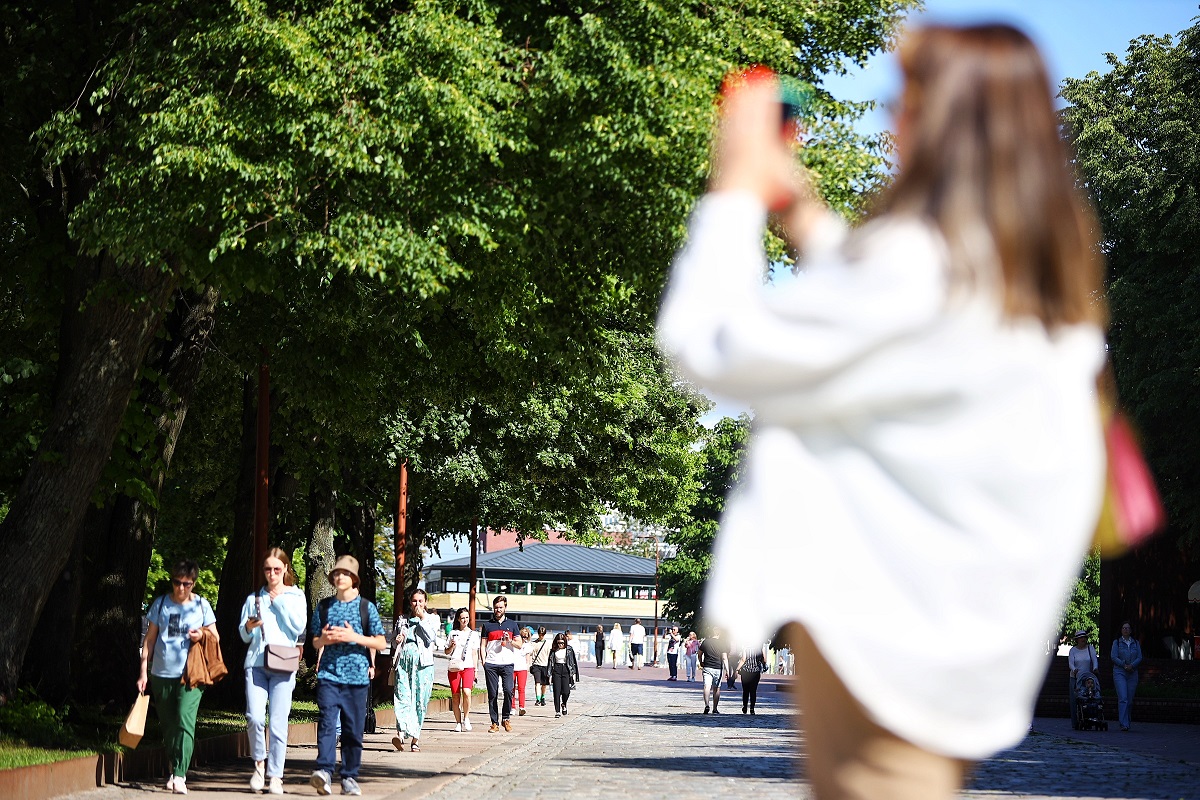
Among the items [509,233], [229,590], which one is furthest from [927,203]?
[229,590]

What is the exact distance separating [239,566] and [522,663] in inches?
184

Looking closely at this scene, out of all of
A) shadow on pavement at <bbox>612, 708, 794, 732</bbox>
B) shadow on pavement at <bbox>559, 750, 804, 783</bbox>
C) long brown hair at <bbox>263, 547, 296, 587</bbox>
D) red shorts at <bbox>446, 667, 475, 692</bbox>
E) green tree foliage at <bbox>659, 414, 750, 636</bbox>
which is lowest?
shadow on pavement at <bbox>559, 750, 804, 783</bbox>

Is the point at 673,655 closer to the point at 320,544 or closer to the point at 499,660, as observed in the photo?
the point at 320,544

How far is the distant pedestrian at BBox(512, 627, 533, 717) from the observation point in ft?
77.8

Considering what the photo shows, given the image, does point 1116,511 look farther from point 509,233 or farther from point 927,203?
point 509,233

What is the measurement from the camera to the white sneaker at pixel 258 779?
12086 millimetres

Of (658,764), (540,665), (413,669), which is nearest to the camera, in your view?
(658,764)

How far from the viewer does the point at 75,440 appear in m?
13.5

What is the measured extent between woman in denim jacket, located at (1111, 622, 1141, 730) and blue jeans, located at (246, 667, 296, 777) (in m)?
17.7

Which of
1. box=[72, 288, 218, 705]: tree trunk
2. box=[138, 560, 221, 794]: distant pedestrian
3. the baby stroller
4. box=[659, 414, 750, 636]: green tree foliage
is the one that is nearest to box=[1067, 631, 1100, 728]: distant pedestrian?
the baby stroller

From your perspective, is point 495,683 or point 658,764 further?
point 495,683

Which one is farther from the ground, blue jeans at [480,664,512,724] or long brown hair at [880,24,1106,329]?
long brown hair at [880,24,1106,329]

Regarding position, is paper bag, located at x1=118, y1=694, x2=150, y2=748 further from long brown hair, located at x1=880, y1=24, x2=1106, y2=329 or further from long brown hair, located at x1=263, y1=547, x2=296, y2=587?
long brown hair, located at x1=880, y1=24, x2=1106, y2=329

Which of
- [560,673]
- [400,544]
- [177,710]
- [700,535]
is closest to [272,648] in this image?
[177,710]
